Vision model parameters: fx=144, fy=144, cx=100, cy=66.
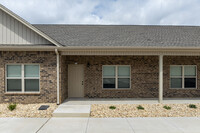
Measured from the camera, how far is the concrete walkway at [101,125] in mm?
4762

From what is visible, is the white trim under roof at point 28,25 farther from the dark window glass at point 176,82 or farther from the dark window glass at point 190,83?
the dark window glass at point 190,83

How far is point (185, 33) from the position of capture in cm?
1063

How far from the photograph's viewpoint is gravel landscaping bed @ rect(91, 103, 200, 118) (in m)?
6.21

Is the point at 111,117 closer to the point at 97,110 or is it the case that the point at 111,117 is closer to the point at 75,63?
the point at 97,110

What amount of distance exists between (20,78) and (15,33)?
2.40 meters

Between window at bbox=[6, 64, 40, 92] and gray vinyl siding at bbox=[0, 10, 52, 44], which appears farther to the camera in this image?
window at bbox=[6, 64, 40, 92]

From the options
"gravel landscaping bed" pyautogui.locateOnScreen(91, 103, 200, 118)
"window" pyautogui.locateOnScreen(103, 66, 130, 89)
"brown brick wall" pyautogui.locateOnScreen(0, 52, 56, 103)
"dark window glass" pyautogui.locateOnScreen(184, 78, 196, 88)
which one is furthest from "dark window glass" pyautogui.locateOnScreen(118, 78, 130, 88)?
"brown brick wall" pyautogui.locateOnScreen(0, 52, 56, 103)

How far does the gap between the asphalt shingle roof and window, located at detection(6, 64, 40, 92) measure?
2237 mm

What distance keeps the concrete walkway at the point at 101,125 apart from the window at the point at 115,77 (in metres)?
3.60

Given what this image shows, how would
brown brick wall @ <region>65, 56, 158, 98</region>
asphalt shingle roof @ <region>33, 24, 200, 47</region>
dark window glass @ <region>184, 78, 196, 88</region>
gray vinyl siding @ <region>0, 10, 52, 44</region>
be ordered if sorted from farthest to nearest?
1. dark window glass @ <region>184, 78, 196, 88</region>
2. brown brick wall @ <region>65, 56, 158, 98</region>
3. asphalt shingle roof @ <region>33, 24, 200, 47</region>
4. gray vinyl siding @ <region>0, 10, 52, 44</region>

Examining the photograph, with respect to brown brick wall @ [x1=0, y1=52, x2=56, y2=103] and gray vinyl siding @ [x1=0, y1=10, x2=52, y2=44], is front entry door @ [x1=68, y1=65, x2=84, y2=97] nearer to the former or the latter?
brown brick wall @ [x1=0, y1=52, x2=56, y2=103]

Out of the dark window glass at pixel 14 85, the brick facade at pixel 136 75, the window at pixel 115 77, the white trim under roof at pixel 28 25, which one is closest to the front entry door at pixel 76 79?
the brick facade at pixel 136 75

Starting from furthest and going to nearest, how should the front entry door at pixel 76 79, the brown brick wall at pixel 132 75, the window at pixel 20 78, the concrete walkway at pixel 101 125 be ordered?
the front entry door at pixel 76 79 → the brown brick wall at pixel 132 75 → the window at pixel 20 78 → the concrete walkway at pixel 101 125

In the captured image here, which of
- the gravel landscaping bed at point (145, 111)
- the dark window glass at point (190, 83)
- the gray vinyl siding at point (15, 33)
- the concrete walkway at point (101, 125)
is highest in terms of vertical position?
the gray vinyl siding at point (15, 33)
